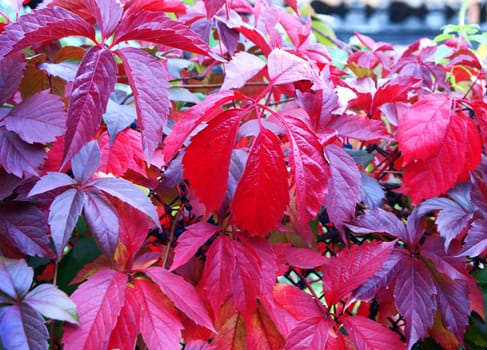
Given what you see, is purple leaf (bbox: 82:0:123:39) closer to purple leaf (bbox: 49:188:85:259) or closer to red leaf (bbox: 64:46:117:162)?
red leaf (bbox: 64:46:117:162)

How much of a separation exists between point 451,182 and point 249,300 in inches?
10.8

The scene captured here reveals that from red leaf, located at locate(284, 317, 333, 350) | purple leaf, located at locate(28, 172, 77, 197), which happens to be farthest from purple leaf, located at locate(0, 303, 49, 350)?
red leaf, located at locate(284, 317, 333, 350)

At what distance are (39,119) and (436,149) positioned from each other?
44 centimetres

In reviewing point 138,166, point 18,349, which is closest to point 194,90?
point 138,166

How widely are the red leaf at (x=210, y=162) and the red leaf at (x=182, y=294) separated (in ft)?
0.28

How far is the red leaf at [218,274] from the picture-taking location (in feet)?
1.56

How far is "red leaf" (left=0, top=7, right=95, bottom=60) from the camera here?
44cm

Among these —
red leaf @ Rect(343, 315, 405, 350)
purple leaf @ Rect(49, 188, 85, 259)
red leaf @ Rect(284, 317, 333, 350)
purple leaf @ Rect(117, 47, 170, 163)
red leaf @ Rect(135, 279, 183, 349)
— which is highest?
purple leaf @ Rect(117, 47, 170, 163)

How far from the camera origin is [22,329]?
16.4 inches

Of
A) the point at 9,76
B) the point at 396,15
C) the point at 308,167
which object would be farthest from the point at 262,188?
the point at 396,15

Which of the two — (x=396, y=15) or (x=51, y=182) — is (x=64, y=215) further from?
(x=396, y=15)

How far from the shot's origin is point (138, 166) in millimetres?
561

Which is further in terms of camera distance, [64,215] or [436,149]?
[436,149]

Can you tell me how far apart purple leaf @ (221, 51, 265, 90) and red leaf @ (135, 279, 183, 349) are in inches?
8.5
